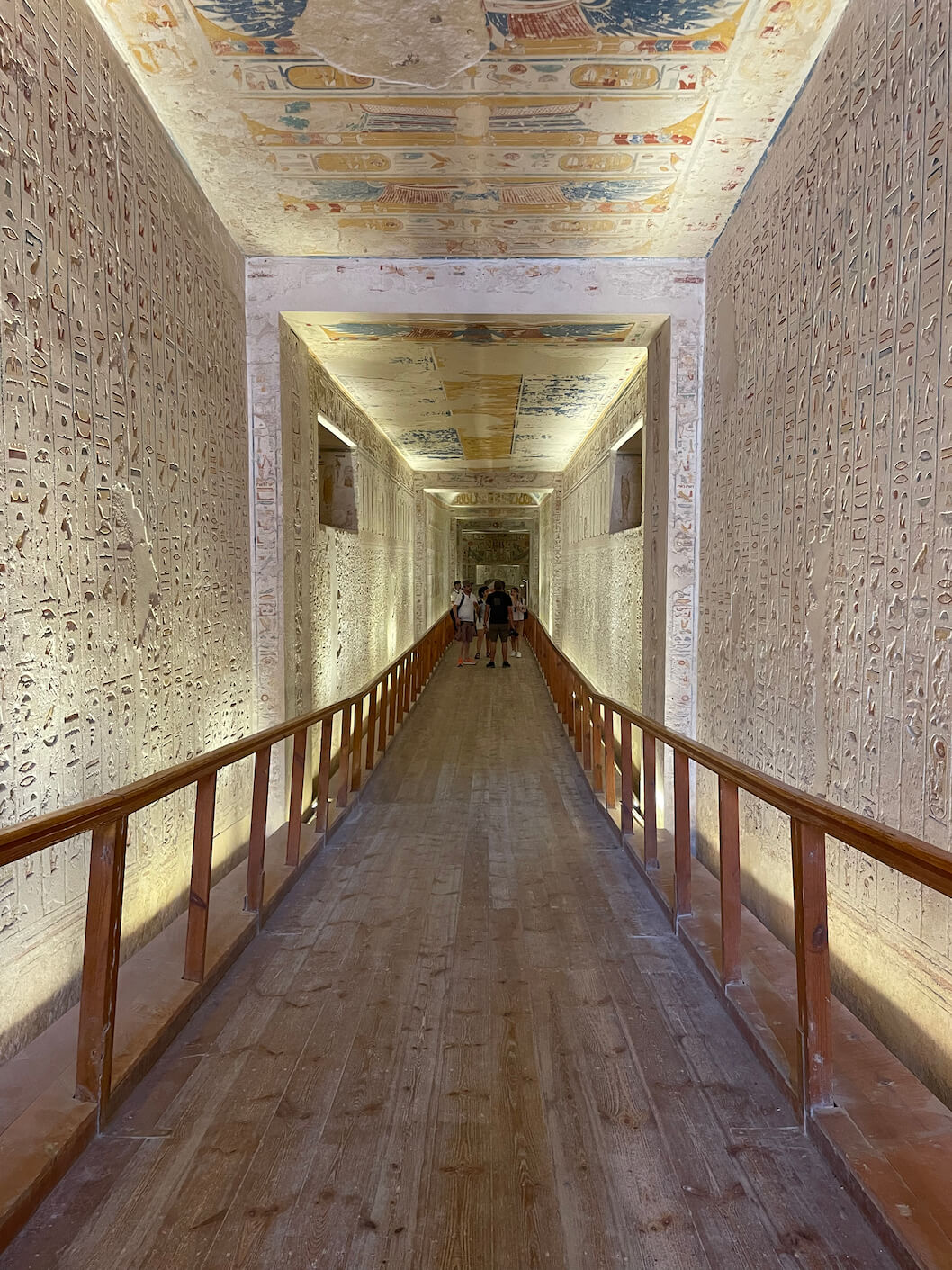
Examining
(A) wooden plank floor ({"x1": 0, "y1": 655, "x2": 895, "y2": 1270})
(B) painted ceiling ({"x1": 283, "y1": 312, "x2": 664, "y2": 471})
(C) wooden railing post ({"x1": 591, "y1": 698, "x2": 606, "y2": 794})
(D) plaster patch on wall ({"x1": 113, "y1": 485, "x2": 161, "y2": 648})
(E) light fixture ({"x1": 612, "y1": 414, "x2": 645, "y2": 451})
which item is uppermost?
(B) painted ceiling ({"x1": 283, "y1": 312, "x2": 664, "y2": 471})

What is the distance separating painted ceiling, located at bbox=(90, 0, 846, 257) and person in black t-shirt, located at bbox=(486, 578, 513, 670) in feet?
29.9

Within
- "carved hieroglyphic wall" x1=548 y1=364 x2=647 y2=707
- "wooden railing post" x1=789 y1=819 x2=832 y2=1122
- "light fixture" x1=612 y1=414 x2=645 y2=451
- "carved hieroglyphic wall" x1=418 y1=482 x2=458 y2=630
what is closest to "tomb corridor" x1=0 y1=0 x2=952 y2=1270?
"wooden railing post" x1=789 y1=819 x2=832 y2=1122

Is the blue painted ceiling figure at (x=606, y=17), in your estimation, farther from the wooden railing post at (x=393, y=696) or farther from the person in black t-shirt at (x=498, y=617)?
the person in black t-shirt at (x=498, y=617)

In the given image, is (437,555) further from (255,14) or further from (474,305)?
(255,14)

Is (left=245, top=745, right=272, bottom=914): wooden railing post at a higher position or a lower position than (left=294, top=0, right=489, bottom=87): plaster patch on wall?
lower

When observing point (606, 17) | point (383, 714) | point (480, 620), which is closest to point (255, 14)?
point (606, 17)

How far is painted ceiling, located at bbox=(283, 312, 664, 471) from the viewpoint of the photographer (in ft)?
17.0

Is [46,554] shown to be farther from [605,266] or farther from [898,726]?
[605,266]

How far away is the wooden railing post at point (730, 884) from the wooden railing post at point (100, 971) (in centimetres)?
182

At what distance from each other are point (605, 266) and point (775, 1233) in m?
4.93

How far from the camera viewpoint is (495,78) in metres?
3.19

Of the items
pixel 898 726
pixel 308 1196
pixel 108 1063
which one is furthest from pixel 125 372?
pixel 898 726

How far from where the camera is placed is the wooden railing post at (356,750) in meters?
5.36

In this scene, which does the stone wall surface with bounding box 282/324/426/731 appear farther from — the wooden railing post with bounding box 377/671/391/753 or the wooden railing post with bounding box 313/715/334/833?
the wooden railing post with bounding box 313/715/334/833
